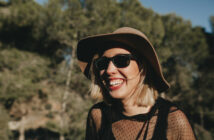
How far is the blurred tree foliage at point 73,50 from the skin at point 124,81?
6.63 metres

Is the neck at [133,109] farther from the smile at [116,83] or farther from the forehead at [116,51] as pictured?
the forehead at [116,51]

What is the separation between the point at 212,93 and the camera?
1188 cm

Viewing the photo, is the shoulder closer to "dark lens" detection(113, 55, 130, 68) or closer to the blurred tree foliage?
"dark lens" detection(113, 55, 130, 68)

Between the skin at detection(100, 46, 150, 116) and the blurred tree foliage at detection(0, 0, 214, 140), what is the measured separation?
→ 21.7ft

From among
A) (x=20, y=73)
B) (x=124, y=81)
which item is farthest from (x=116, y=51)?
(x=20, y=73)

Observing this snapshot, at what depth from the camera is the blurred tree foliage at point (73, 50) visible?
28.6 ft

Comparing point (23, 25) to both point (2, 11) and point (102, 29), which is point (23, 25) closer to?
point (2, 11)

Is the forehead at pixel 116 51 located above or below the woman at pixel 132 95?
above

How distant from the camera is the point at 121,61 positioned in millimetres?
1258

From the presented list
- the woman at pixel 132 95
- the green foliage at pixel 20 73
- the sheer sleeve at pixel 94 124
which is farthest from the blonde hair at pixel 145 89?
the green foliage at pixel 20 73

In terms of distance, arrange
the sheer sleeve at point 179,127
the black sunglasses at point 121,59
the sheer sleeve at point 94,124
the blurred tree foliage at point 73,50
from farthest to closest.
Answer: the blurred tree foliage at point 73,50 < the sheer sleeve at point 94,124 < the black sunglasses at point 121,59 < the sheer sleeve at point 179,127

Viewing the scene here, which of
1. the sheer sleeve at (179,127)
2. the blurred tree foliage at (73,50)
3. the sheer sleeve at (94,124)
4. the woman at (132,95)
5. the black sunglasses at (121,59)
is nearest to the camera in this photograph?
the sheer sleeve at (179,127)

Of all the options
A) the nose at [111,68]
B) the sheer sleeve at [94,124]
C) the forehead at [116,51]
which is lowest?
the sheer sleeve at [94,124]

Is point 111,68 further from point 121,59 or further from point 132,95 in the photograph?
point 132,95
